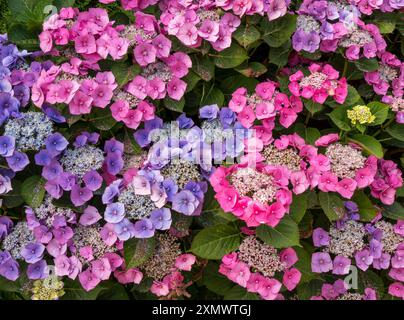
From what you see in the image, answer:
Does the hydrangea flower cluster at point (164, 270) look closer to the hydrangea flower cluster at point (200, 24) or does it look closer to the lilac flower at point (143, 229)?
the lilac flower at point (143, 229)

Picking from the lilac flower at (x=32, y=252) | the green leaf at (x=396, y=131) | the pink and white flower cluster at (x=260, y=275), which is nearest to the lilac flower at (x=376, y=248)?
the pink and white flower cluster at (x=260, y=275)

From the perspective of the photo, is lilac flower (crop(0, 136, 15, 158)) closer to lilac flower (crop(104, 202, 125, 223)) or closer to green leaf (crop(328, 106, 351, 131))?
lilac flower (crop(104, 202, 125, 223))

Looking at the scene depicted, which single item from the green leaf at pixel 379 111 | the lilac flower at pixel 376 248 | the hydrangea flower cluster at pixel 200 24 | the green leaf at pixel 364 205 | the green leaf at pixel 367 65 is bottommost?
the lilac flower at pixel 376 248

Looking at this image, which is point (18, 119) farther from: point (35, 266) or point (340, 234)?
point (340, 234)

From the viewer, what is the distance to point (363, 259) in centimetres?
222

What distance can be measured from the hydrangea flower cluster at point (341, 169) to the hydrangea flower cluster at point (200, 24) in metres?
0.57

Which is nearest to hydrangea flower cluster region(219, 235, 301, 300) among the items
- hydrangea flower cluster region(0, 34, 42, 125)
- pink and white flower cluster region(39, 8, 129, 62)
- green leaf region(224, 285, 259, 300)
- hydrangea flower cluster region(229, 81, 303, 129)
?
green leaf region(224, 285, 259, 300)

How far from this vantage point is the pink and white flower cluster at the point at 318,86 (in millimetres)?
2230

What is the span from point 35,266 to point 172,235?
0.54 meters

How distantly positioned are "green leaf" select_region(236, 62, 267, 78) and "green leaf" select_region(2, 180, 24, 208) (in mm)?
1017

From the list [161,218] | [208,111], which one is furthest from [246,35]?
[161,218]

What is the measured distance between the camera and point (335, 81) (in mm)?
2277

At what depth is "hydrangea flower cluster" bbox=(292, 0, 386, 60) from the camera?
2354mm
